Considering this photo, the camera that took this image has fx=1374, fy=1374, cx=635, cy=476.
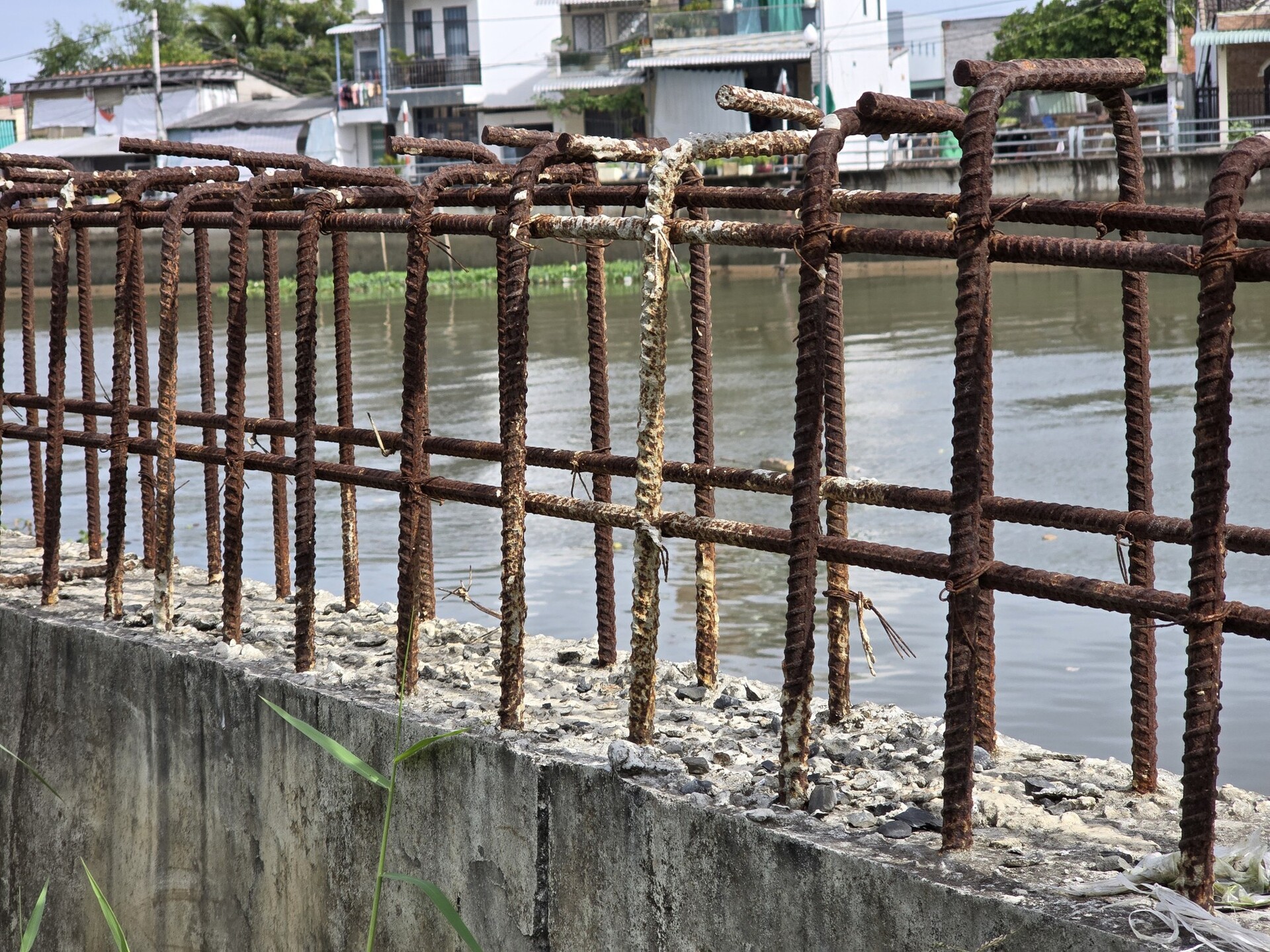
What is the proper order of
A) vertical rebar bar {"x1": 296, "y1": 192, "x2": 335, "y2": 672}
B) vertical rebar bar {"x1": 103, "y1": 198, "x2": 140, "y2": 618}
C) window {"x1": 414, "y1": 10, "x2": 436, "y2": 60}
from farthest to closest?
window {"x1": 414, "y1": 10, "x2": 436, "y2": 60} → vertical rebar bar {"x1": 103, "y1": 198, "x2": 140, "y2": 618} → vertical rebar bar {"x1": 296, "y1": 192, "x2": 335, "y2": 672}

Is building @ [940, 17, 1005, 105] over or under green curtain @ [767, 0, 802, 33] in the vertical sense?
over

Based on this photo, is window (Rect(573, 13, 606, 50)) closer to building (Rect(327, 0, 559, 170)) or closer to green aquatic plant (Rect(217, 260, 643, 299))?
building (Rect(327, 0, 559, 170))

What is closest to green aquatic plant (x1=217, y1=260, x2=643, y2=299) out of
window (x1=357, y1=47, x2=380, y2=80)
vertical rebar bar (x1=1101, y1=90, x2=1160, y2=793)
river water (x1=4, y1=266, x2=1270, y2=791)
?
river water (x1=4, y1=266, x2=1270, y2=791)

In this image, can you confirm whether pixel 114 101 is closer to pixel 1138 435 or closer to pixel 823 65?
pixel 823 65

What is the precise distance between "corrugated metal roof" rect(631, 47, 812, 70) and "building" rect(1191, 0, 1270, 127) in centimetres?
1105

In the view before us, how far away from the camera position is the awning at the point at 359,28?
47.2 m

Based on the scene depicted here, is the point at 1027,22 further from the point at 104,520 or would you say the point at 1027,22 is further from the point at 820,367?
the point at 820,367

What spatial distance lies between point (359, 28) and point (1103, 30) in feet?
81.5

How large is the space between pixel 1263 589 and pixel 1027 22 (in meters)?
37.0

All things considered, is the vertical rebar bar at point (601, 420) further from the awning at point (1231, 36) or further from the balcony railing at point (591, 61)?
the balcony railing at point (591, 61)

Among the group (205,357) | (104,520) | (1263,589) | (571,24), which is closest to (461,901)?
(205,357)

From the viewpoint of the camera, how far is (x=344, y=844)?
12.3 feet

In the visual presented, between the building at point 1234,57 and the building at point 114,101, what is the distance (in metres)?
32.4

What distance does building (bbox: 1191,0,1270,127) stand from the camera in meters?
31.3
